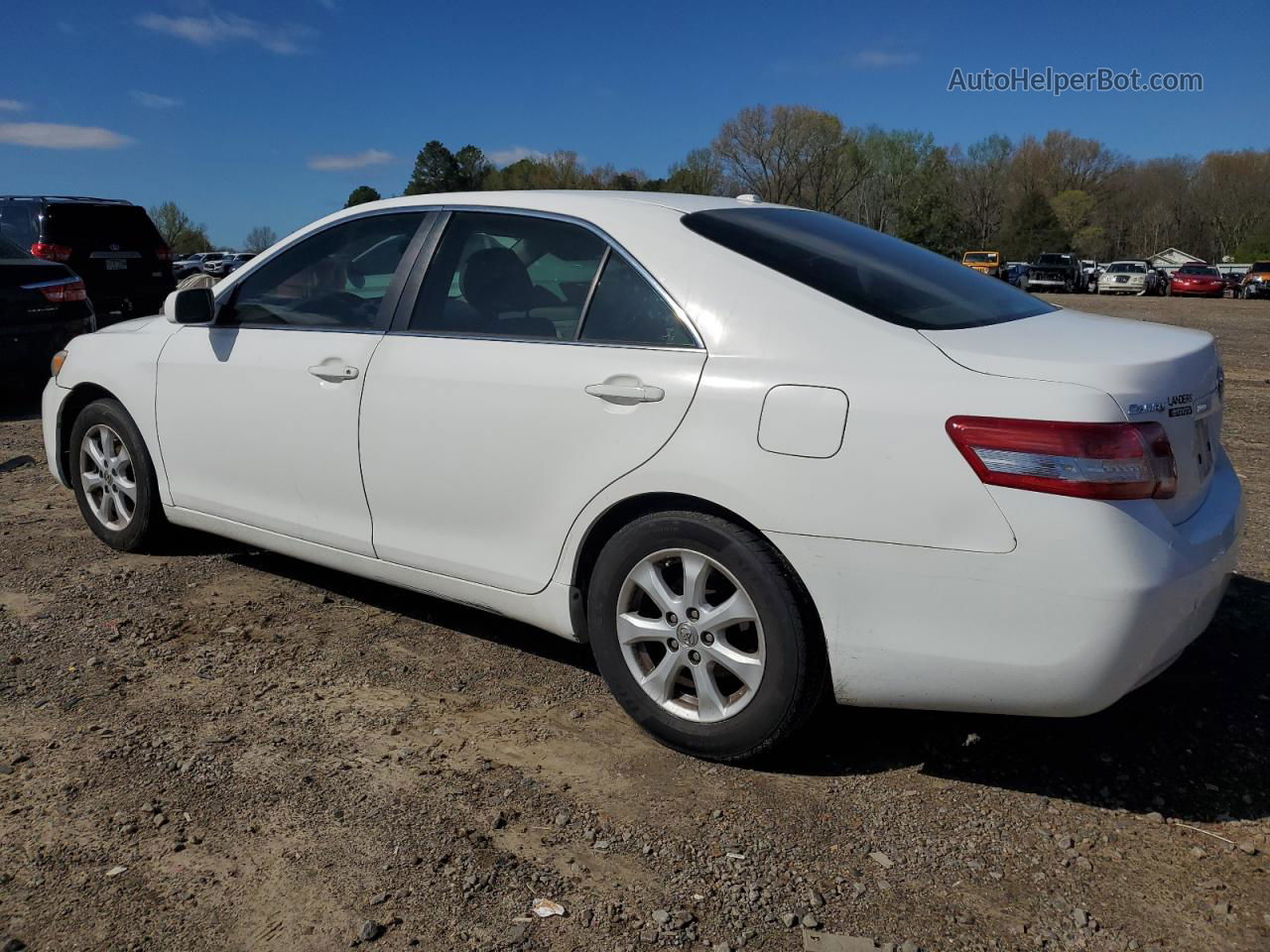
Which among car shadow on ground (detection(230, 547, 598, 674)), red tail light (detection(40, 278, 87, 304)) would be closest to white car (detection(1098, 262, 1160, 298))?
red tail light (detection(40, 278, 87, 304))

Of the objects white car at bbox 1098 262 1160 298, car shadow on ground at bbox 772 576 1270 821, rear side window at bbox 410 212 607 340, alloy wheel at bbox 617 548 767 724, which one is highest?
rear side window at bbox 410 212 607 340

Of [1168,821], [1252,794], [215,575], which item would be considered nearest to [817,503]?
[1168,821]

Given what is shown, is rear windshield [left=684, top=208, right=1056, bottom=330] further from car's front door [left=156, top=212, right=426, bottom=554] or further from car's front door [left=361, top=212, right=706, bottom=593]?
car's front door [left=156, top=212, right=426, bottom=554]

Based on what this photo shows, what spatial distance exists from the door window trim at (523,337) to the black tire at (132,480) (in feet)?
5.27

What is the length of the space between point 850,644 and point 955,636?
0.87 feet

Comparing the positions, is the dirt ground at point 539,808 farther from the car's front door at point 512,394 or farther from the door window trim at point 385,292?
the door window trim at point 385,292

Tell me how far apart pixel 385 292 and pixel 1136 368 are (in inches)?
96.2

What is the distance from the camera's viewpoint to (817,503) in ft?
8.75

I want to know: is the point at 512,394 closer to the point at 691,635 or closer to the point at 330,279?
the point at 691,635

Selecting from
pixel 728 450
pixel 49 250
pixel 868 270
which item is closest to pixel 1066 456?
pixel 728 450

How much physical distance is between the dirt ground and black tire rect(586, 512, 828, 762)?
0.40 ft

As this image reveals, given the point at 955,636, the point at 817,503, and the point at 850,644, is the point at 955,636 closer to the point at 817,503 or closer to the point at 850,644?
the point at 850,644

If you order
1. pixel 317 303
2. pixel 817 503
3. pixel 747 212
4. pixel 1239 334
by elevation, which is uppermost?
pixel 747 212

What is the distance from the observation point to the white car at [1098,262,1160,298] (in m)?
45.4
